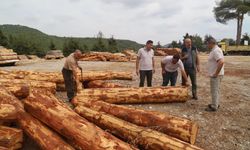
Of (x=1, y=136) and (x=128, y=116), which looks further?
(x=128, y=116)

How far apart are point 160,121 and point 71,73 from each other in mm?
3526

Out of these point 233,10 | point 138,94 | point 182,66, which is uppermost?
point 233,10

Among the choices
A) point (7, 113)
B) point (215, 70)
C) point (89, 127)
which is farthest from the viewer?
point (215, 70)

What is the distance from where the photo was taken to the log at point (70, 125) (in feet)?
14.4

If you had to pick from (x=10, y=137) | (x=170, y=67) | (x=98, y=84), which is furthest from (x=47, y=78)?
(x=10, y=137)

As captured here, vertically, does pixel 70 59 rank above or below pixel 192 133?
above

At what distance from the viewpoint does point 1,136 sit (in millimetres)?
4750

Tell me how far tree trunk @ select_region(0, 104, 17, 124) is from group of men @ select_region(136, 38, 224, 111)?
4412mm

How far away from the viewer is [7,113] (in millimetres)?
5191

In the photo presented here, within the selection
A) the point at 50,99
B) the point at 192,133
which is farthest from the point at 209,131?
the point at 50,99

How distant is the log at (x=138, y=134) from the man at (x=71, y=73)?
8.17 feet

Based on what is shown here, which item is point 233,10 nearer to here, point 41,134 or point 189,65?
point 189,65

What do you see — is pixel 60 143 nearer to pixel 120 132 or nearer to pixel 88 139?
pixel 88 139

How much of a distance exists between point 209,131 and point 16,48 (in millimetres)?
29334
